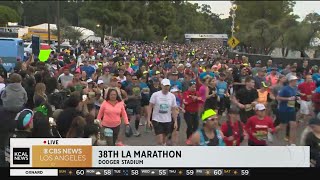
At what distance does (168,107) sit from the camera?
7.02 m

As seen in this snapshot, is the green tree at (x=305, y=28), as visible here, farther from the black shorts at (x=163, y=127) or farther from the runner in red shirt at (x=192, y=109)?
the runner in red shirt at (x=192, y=109)

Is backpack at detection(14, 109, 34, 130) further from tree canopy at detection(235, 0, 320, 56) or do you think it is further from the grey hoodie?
tree canopy at detection(235, 0, 320, 56)

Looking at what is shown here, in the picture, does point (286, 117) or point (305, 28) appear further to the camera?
point (286, 117)

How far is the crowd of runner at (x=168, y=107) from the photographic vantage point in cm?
477

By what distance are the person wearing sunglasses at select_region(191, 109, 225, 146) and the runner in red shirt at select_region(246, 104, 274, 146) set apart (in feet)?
1.58

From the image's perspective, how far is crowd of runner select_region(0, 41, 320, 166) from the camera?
4.77 m

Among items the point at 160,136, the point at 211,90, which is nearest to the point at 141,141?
the point at 160,136

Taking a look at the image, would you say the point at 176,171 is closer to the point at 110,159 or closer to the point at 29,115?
the point at 110,159

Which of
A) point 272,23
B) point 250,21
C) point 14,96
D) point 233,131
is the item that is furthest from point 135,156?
point 14,96

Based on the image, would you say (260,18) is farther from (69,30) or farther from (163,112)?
(69,30)

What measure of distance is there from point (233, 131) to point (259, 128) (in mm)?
588

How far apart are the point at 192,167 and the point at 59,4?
4549 millimetres

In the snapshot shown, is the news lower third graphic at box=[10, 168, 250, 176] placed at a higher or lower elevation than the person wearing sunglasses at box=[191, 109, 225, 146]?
lower

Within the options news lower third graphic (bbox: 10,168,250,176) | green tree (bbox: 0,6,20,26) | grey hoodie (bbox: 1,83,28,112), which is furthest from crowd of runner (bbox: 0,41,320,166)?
green tree (bbox: 0,6,20,26)
